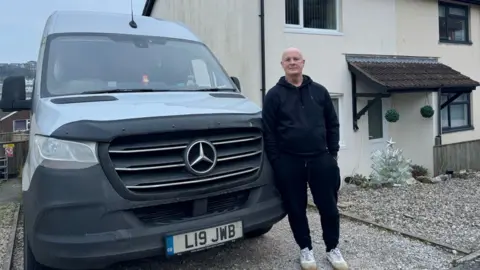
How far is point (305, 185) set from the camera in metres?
3.63

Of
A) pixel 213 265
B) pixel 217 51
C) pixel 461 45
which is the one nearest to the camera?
pixel 213 265

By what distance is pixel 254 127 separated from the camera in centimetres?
338

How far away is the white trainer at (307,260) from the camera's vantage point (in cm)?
364

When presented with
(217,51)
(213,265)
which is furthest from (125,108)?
(217,51)

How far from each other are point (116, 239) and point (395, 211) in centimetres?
463

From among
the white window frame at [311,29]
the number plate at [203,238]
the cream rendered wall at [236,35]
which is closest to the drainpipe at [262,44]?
the cream rendered wall at [236,35]

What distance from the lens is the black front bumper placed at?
8.56 feet

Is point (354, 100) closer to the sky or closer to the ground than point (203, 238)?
closer to the sky

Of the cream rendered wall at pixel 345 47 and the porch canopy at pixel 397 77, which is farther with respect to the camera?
the porch canopy at pixel 397 77

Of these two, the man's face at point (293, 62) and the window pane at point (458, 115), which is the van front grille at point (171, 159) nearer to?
the man's face at point (293, 62)

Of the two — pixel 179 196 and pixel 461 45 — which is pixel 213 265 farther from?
pixel 461 45

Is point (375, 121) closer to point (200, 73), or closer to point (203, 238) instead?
point (200, 73)

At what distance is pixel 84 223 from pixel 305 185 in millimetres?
1873

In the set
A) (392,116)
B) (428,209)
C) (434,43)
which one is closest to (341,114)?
(392,116)
